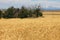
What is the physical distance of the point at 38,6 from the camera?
51750 millimetres

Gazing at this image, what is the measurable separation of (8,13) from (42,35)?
2408 cm

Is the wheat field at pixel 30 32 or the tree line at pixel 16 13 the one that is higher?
the wheat field at pixel 30 32

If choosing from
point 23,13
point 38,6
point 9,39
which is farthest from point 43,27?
point 38,6

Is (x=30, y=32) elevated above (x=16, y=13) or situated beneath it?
elevated above

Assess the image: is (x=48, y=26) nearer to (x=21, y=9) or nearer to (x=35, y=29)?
(x=35, y=29)

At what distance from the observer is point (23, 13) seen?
43875 mm

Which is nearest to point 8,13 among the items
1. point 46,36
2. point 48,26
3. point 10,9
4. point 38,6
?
point 10,9

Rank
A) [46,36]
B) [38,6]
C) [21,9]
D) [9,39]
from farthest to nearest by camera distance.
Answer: [38,6]
[21,9]
[46,36]
[9,39]

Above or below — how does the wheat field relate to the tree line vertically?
above

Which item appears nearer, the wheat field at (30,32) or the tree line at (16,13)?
the wheat field at (30,32)

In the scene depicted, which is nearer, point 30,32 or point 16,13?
point 30,32

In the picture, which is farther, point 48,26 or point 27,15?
point 27,15

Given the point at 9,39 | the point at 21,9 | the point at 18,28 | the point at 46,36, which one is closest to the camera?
the point at 9,39

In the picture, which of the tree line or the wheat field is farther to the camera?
the tree line
